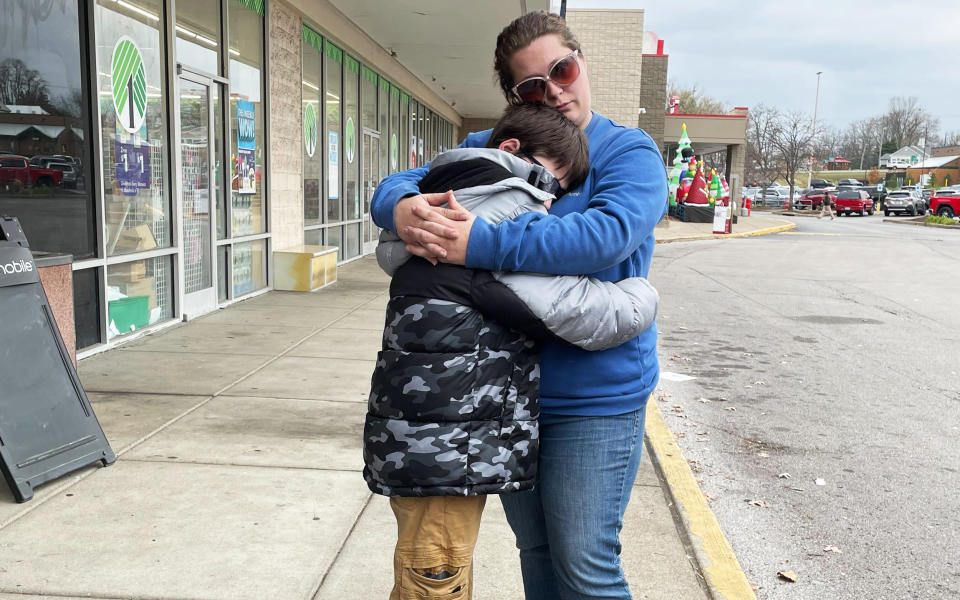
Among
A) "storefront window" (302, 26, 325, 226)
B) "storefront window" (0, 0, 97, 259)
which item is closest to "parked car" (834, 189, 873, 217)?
"storefront window" (302, 26, 325, 226)

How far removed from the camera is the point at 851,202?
49469 mm

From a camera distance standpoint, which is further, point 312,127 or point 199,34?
point 312,127

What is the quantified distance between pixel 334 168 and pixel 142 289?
668cm

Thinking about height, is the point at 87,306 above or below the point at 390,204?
below

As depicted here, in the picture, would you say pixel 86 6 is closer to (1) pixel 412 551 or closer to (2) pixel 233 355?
(2) pixel 233 355

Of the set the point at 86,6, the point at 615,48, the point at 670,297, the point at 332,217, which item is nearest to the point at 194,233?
the point at 86,6

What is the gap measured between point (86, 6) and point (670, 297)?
840cm

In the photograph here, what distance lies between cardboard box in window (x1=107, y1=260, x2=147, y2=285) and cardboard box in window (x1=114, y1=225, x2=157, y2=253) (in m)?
0.13

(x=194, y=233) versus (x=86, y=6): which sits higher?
(x=86, y=6)

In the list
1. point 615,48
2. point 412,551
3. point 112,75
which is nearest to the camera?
point 412,551

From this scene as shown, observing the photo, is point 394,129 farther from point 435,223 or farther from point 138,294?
point 435,223

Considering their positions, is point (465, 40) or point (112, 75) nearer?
point (112, 75)

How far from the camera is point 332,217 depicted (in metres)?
14.0

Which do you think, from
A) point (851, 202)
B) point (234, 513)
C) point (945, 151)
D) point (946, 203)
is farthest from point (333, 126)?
point (945, 151)
